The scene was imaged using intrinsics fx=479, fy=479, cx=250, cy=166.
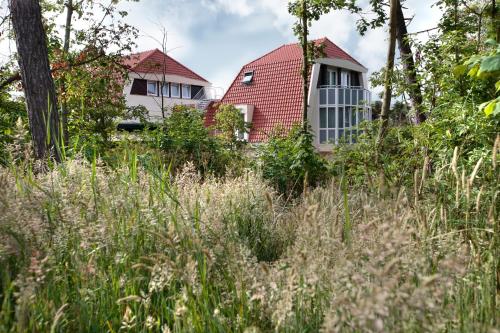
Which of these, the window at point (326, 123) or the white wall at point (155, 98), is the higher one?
the white wall at point (155, 98)

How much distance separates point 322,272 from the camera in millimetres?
2047

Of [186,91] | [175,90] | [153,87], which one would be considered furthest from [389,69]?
[186,91]

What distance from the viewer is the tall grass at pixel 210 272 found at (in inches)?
60.2

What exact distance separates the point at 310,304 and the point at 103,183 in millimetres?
1715

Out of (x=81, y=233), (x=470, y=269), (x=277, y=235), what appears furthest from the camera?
(x=277, y=235)

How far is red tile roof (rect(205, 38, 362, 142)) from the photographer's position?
1120 inches

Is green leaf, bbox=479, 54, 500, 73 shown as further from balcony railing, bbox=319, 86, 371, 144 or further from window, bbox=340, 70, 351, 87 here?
window, bbox=340, 70, 351, 87

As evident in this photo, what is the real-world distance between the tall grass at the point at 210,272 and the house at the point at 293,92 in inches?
1007

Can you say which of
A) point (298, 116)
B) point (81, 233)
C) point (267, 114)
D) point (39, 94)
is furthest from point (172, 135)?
point (267, 114)

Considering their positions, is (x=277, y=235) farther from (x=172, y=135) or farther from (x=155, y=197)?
(x=172, y=135)

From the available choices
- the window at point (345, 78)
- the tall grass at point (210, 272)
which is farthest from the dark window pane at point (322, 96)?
the tall grass at point (210, 272)

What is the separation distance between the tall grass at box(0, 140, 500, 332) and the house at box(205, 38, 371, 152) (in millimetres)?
25581

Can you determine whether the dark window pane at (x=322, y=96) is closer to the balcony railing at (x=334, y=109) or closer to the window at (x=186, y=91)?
the balcony railing at (x=334, y=109)

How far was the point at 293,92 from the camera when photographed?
28641 mm
